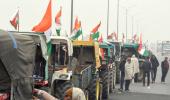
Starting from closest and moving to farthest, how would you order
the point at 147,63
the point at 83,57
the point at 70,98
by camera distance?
the point at 70,98 < the point at 83,57 < the point at 147,63

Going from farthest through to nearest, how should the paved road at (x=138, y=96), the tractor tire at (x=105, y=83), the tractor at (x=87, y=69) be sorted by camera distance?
the paved road at (x=138, y=96) < the tractor tire at (x=105, y=83) < the tractor at (x=87, y=69)

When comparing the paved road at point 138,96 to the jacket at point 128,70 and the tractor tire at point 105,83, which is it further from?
the tractor tire at point 105,83

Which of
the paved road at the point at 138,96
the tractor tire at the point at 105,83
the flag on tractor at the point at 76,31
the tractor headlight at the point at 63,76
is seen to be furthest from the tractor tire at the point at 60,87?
the flag on tractor at the point at 76,31

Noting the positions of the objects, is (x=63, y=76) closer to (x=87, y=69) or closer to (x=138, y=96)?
(x=87, y=69)

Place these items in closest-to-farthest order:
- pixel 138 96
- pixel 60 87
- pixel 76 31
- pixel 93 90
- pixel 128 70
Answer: pixel 60 87 → pixel 93 90 → pixel 138 96 → pixel 128 70 → pixel 76 31

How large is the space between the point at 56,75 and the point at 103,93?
7157 mm

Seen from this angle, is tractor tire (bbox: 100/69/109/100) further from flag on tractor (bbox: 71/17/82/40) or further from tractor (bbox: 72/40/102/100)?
flag on tractor (bbox: 71/17/82/40)

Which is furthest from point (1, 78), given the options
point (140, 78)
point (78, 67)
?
point (140, 78)

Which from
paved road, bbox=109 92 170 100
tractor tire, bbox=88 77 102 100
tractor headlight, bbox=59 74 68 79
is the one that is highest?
tractor headlight, bbox=59 74 68 79

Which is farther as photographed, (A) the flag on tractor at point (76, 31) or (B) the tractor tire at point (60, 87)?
(A) the flag on tractor at point (76, 31)

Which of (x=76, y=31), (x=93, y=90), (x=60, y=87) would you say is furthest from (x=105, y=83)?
(x=76, y=31)

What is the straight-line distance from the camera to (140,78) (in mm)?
35000

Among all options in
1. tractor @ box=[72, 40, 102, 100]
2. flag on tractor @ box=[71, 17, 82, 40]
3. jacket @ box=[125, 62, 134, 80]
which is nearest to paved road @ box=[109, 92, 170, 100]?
jacket @ box=[125, 62, 134, 80]

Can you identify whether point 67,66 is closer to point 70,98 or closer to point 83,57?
point 83,57
